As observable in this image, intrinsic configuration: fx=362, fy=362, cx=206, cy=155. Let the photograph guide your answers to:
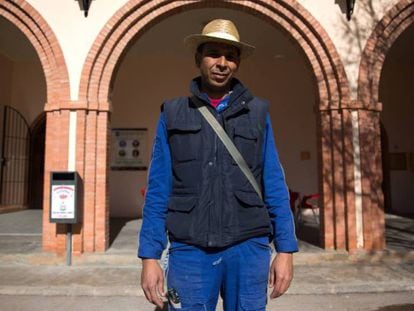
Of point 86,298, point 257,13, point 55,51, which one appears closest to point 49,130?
point 55,51

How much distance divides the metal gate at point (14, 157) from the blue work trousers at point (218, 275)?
11231 millimetres

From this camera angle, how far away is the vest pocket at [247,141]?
180 cm

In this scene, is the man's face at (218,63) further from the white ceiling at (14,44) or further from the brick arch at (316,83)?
the white ceiling at (14,44)

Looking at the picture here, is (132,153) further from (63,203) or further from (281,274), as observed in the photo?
(281,274)

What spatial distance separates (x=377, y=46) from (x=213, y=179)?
6.13 m

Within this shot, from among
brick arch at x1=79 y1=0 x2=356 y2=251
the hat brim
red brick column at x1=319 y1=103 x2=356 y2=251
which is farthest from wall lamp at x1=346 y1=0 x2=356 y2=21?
the hat brim

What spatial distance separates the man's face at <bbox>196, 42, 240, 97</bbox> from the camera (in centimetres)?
181

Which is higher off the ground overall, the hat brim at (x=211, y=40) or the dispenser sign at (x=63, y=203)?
the hat brim at (x=211, y=40)

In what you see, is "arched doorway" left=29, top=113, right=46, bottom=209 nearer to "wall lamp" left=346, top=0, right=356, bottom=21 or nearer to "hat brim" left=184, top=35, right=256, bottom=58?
"wall lamp" left=346, top=0, right=356, bottom=21

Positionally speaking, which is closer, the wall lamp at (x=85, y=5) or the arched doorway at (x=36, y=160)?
the wall lamp at (x=85, y=5)

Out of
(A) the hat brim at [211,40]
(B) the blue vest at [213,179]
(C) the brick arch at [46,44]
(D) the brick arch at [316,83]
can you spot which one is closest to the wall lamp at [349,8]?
(D) the brick arch at [316,83]

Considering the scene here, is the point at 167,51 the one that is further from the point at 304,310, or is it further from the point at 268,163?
the point at 268,163

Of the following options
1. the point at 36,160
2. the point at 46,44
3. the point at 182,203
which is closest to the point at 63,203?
the point at 46,44

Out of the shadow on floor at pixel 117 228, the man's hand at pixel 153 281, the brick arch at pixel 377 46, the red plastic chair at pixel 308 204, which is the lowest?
the shadow on floor at pixel 117 228
